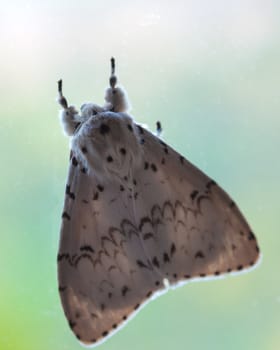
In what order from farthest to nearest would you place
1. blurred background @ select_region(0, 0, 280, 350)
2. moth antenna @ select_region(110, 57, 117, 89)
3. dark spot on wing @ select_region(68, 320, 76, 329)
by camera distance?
blurred background @ select_region(0, 0, 280, 350), moth antenna @ select_region(110, 57, 117, 89), dark spot on wing @ select_region(68, 320, 76, 329)

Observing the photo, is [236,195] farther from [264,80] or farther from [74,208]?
[74,208]

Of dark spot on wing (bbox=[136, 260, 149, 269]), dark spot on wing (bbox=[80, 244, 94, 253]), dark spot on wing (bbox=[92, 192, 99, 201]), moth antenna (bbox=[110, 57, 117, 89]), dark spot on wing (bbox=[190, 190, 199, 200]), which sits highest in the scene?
moth antenna (bbox=[110, 57, 117, 89])

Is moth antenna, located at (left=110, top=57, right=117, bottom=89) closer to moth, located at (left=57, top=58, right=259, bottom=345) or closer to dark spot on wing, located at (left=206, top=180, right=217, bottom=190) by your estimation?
moth, located at (left=57, top=58, right=259, bottom=345)

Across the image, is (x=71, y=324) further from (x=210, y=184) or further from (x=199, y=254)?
(x=210, y=184)

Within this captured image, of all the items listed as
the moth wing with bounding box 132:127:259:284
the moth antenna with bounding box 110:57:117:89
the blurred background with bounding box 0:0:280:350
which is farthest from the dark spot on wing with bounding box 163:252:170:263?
the moth antenna with bounding box 110:57:117:89

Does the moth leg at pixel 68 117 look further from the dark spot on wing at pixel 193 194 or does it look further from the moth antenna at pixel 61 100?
the dark spot on wing at pixel 193 194

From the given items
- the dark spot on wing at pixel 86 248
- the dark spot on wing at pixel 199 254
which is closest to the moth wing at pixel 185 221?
the dark spot on wing at pixel 199 254
